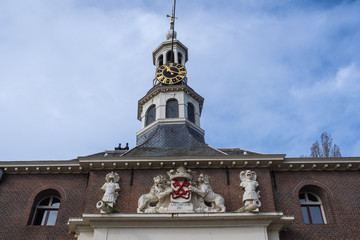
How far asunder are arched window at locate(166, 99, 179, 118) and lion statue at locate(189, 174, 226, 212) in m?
8.67

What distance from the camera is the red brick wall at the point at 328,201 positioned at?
15.2 meters

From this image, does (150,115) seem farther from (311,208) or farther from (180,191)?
(311,208)

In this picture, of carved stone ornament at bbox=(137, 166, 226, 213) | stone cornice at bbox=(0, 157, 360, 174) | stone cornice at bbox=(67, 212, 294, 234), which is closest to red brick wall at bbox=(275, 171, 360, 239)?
stone cornice at bbox=(0, 157, 360, 174)

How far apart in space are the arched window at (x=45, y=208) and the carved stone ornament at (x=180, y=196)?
4836 mm

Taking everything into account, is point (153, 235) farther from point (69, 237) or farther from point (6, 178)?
point (6, 178)

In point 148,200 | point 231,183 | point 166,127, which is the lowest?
point 148,200

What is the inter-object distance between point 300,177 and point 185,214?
648 centimetres

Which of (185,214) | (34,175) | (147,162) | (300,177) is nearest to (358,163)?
(300,177)

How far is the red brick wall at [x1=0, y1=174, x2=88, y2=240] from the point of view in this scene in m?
15.5

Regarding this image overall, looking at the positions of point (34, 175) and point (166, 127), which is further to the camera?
point (166, 127)

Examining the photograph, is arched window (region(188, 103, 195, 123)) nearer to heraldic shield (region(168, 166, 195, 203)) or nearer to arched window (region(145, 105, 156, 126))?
arched window (region(145, 105, 156, 126))

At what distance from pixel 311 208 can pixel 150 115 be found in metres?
13.0

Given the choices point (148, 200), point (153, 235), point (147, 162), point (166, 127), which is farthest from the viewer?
point (166, 127)

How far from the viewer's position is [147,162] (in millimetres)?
16594
